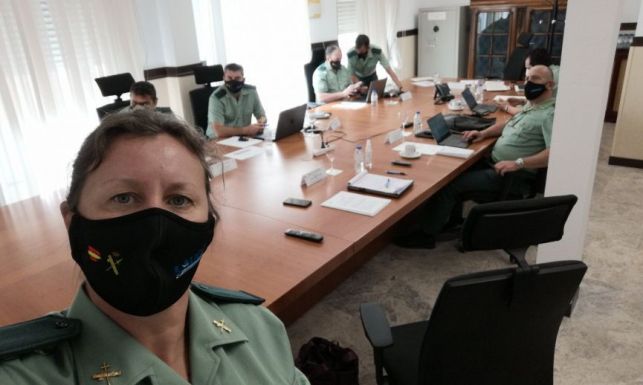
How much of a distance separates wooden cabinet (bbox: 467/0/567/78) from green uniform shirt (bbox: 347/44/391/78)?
199cm

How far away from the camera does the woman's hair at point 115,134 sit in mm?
825

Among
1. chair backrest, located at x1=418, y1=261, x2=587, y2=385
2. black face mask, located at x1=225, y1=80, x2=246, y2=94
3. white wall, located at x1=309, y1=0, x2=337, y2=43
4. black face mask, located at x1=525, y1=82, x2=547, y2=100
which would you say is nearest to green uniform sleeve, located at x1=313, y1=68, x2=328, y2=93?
white wall, located at x1=309, y1=0, x2=337, y2=43

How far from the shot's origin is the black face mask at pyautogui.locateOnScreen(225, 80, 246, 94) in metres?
3.82

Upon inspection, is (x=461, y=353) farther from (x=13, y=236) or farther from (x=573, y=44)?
(x=13, y=236)

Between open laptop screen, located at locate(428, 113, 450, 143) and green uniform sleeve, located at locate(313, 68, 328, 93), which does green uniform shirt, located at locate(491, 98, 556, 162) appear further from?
green uniform sleeve, located at locate(313, 68, 328, 93)

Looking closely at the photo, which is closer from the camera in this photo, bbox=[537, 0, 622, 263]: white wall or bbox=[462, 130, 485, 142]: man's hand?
bbox=[537, 0, 622, 263]: white wall

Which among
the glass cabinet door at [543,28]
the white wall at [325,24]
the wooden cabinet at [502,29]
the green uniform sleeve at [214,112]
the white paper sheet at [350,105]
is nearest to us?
the green uniform sleeve at [214,112]

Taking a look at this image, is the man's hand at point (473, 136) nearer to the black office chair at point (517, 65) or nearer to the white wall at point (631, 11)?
the black office chair at point (517, 65)

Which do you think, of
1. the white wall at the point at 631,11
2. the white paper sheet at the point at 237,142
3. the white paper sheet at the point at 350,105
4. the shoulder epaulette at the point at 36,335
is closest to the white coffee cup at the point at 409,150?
the white paper sheet at the point at 237,142

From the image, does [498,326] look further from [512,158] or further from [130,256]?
[512,158]

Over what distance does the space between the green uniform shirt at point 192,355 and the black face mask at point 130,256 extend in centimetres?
5

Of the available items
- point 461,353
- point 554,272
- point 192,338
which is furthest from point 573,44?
point 192,338

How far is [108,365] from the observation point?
78cm

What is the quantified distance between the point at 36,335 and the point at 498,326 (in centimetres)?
105
